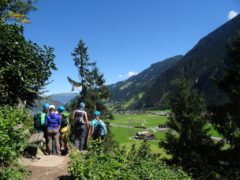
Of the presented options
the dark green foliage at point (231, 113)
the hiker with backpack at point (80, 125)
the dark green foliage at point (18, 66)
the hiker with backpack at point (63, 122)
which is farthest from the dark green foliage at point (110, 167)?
the dark green foliage at point (231, 113)

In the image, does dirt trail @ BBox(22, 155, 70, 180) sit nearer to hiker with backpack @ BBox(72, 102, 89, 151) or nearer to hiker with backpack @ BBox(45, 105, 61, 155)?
hiker with backpack @ BBox(45, 105, 61, 155)

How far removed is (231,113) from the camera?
2155cm

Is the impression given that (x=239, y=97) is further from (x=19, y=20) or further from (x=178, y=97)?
(x=19, y=20)

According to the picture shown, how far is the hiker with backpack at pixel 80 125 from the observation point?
12312 millimetres

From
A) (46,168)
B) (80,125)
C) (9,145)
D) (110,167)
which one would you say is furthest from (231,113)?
(9,145)

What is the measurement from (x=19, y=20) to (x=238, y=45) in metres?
16.0

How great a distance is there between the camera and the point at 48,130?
39.1 ft

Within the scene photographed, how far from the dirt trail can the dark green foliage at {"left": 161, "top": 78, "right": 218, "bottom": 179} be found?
545 inches

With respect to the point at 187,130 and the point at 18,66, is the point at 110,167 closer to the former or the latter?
the point at 18,66

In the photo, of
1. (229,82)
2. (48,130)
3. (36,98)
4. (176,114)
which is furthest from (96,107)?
(48,130)

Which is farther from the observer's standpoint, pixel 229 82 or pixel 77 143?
pixel 229 82

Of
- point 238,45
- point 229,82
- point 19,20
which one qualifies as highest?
point 19,20

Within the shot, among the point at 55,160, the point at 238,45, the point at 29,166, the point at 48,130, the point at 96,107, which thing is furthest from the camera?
the point at 96,107

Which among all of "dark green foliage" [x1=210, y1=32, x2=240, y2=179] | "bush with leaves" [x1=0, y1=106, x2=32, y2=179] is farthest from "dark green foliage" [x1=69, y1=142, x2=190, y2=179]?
"dark green foliage" [x1=210, y1=32, x2=240, y2=179]
